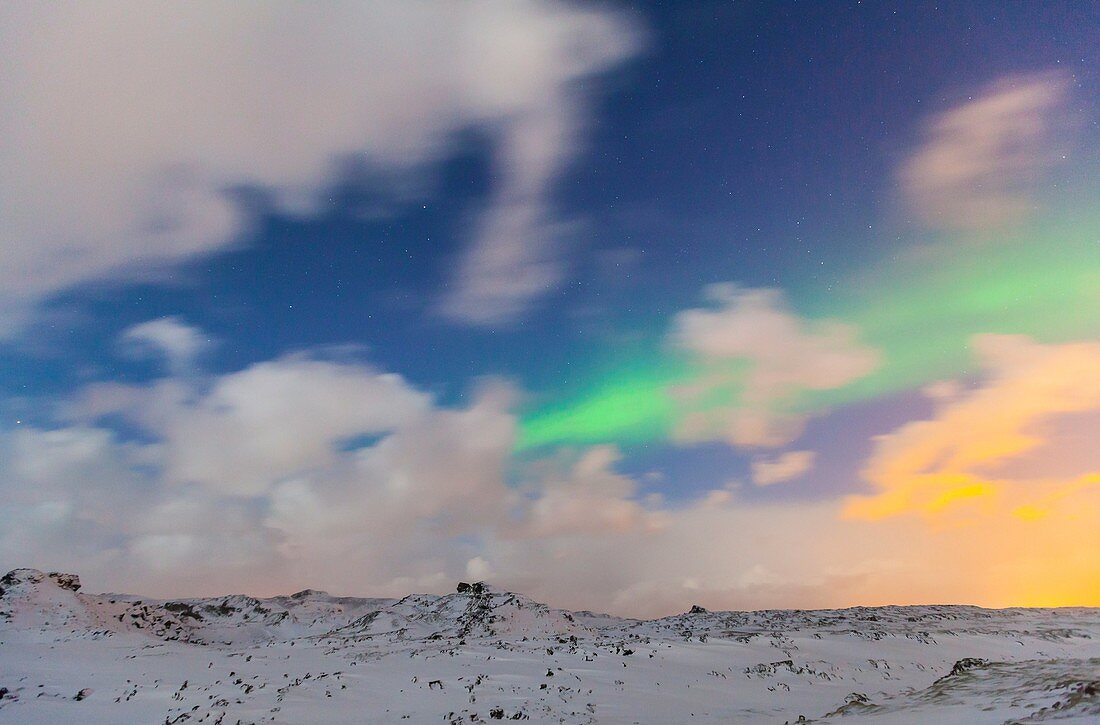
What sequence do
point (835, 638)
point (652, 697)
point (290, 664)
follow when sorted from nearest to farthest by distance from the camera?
point (652, 697) → point (290, 664) → point (835, 638)

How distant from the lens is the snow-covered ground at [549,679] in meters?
16.0

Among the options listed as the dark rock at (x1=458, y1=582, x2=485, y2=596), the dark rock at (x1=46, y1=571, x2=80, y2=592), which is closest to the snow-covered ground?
the dark rock at (x1=46, y1=571, x2=80, y2=592)

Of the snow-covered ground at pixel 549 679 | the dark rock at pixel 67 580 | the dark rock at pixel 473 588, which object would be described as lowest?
the snow-covered ground at pixel 549 679

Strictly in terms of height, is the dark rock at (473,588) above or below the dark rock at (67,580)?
below

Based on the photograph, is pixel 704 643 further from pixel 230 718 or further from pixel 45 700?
pixel 45 700

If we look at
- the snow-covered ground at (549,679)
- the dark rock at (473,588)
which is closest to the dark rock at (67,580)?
the snow-covered ground at (549,679)

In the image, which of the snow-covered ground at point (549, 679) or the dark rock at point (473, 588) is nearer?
the snow-covered ground at point (549, 679)

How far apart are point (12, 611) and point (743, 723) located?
56.4 meters

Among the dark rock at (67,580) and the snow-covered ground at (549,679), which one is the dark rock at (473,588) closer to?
the snow-covered ground at (549,679)

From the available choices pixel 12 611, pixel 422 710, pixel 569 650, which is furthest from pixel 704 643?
pixel 12 611

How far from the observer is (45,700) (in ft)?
75.8

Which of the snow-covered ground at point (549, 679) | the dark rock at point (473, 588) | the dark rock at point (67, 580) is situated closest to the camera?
the snow-covered ground at point (549, 679)

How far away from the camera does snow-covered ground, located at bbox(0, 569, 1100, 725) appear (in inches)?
632

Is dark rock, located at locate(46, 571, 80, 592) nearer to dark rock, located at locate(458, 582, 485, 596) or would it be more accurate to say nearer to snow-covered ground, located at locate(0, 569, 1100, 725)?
snow-covered ground, located at locate(0, 569, 1100, 725)
